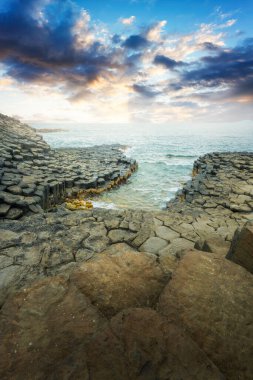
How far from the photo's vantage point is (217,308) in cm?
154

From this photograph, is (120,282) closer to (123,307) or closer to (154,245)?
(123,307)

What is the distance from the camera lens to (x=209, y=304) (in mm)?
1576

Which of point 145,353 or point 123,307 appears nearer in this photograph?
point 145,353

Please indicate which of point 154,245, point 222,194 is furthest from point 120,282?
point 222,194

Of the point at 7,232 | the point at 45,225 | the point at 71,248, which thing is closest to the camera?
the point at 71,248

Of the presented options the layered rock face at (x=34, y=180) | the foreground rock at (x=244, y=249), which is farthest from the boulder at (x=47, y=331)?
the layered rock face at (x=34, y=180)

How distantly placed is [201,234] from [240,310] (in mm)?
2673

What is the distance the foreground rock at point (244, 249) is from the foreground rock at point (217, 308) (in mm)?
192

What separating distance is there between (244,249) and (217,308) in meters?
0.81

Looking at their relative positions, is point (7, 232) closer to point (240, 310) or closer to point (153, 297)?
point (153, 297)

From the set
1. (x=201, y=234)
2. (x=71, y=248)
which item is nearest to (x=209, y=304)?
(x=71, y=248)

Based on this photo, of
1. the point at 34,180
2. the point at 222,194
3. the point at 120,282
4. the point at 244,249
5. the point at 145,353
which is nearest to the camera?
the point at 145,353

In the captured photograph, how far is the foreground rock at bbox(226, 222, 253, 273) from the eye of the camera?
204 cm

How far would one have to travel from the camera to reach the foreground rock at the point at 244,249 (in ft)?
6.68
